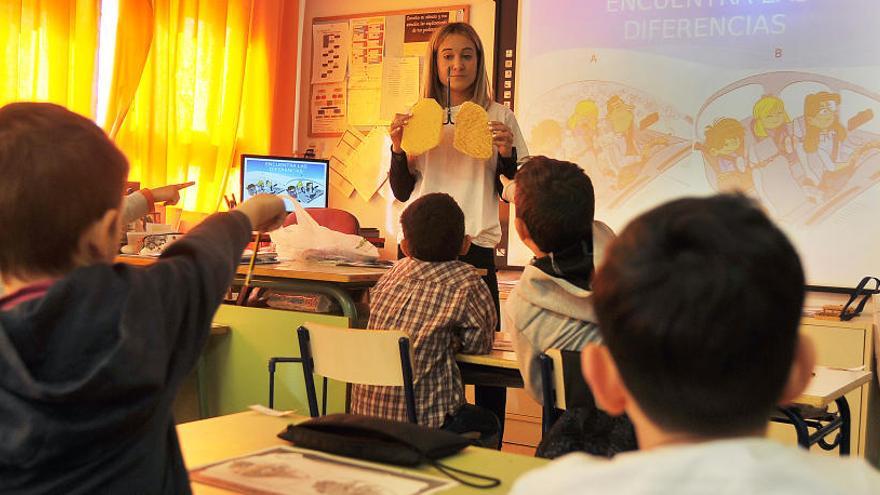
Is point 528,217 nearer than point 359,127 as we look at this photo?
Yes

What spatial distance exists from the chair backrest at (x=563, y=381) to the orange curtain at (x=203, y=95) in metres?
3.31

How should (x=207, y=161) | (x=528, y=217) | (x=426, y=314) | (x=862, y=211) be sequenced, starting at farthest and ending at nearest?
(x=207, y=161) → (x=862, y=211) → (x=426, y=314) → (x=528, y=217)

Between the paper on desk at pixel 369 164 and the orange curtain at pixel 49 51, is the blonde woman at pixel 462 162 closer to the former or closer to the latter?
the orange curtain at pixel 49 51

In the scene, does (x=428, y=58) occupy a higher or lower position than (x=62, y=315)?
higher

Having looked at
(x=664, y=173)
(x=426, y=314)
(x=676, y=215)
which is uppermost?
(x=664, y=173)

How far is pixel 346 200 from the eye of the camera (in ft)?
18.0

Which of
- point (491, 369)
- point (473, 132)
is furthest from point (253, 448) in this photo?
point (473, 132)

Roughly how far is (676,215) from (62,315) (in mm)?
589

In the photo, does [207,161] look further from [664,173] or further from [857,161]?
[857,161]

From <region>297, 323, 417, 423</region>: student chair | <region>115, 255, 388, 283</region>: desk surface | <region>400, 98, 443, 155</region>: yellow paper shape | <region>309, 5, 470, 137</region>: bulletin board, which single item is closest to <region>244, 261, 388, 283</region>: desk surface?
<region>115, 255, 388, 283</region>: desk surface

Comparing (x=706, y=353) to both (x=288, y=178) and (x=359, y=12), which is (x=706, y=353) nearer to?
(x=288, y=178)

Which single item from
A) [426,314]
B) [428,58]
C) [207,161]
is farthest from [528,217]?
[207,161]

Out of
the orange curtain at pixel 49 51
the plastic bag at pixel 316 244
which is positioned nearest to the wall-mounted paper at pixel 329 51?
the orange curtain at pixel 49 51

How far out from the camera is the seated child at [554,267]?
6.93ft
